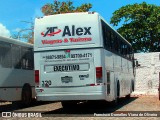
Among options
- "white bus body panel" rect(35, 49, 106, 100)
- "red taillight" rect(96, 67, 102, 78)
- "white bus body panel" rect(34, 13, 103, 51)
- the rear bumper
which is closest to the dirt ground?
the rear bumper

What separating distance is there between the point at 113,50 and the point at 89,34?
299cm

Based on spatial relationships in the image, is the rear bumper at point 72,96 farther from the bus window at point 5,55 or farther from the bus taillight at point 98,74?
the bus window at point 5,55

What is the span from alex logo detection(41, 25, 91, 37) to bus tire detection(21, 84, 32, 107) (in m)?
4.83

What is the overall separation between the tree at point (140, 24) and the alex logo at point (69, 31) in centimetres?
3371

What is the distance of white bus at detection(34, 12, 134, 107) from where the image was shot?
15.0 metres

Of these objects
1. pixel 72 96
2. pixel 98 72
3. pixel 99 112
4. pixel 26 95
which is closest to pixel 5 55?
pixel 26 95

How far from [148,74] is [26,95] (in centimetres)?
1650

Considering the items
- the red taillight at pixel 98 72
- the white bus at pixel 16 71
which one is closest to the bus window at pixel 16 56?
the white bus at pixel 16 71

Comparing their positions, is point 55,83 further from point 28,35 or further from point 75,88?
point 28,35

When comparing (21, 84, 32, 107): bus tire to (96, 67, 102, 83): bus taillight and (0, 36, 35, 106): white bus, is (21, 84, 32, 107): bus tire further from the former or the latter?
(96, 67, 102, 83): bus taillight

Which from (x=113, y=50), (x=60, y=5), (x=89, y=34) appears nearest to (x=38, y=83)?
(x=89, y=34)

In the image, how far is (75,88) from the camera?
1512cm

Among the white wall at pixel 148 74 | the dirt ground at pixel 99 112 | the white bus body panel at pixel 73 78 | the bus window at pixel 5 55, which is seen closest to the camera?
the dirt ground at pixel 99 112

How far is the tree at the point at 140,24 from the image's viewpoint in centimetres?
4838
